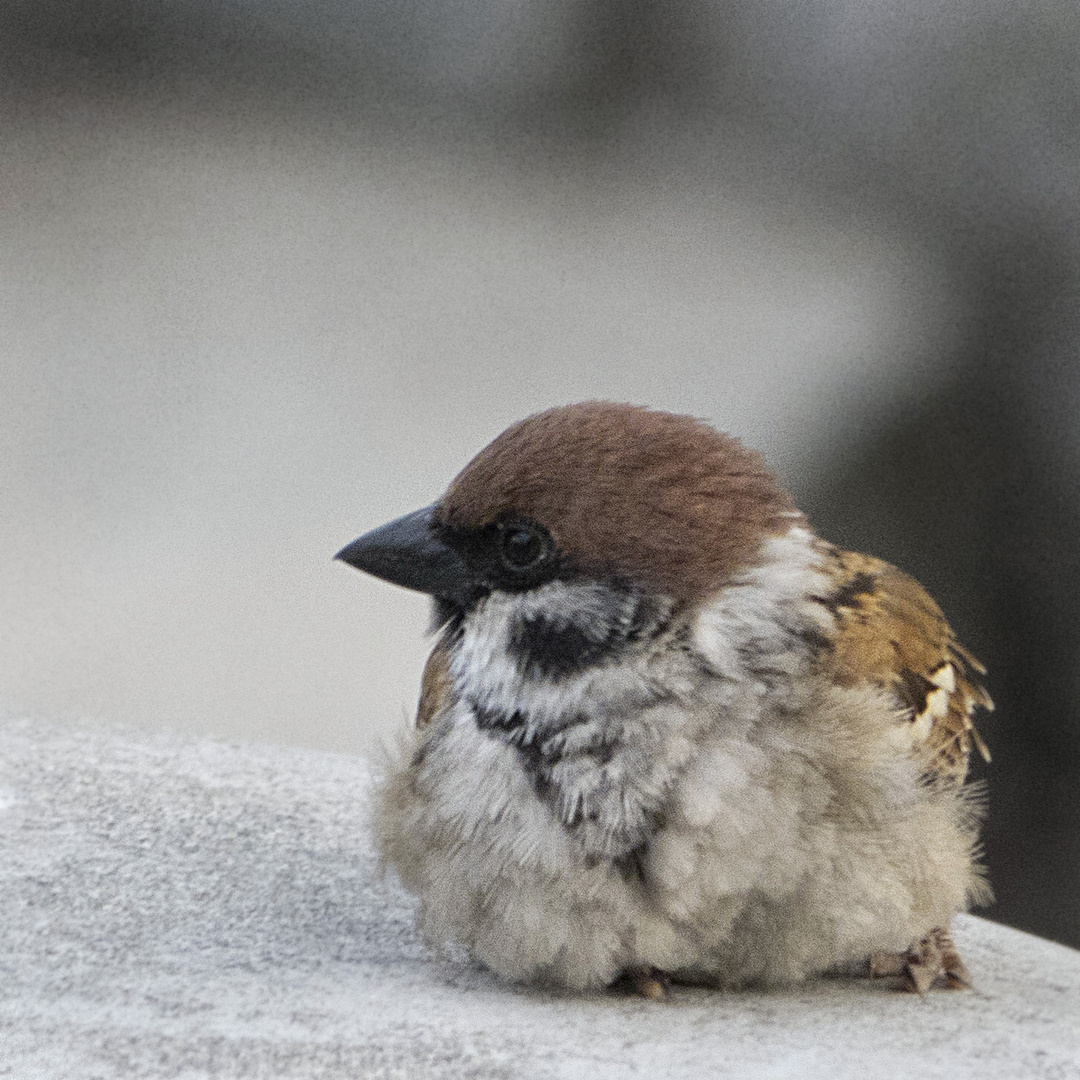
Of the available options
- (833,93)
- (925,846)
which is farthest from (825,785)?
(833,93)

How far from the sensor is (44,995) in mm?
1646

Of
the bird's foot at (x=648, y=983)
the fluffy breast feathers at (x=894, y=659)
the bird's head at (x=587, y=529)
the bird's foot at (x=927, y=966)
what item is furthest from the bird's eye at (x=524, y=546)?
the bird's foot at (x=927, y=966)

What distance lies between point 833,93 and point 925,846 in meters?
2.44

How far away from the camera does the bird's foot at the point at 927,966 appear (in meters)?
1.81

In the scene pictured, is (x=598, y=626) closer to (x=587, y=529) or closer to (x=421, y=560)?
(x=587, y=529)

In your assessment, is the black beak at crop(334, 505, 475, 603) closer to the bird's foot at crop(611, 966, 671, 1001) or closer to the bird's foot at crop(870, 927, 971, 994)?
the bird's foot at crop(611, 966, 671, 1001)

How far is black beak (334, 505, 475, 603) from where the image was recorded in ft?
5.54

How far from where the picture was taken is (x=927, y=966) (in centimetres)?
182

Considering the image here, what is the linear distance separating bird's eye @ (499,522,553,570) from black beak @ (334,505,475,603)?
0.05 metres

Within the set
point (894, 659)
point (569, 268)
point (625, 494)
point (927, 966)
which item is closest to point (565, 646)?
point (625, 494)

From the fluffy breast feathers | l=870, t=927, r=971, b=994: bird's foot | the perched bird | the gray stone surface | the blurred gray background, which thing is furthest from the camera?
the blurred gray background

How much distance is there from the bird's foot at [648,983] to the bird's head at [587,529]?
0.36 m

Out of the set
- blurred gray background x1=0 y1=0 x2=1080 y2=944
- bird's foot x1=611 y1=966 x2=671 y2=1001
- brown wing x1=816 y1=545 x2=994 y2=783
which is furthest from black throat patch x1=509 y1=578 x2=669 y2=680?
blurred gray background x1=0 y1=0 x2=1080 y2=944

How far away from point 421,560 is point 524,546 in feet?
0.40
